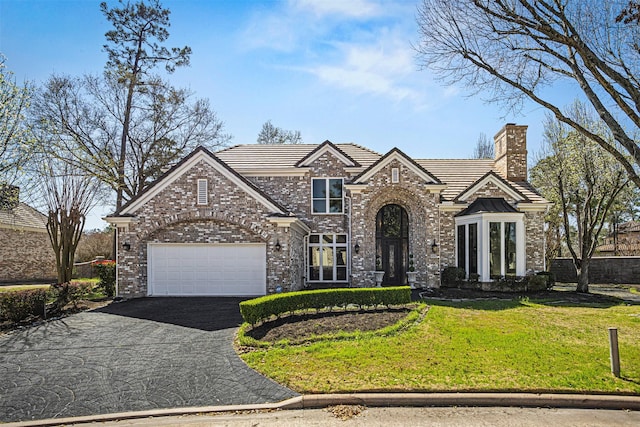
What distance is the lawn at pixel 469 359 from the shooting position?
6.85 metres

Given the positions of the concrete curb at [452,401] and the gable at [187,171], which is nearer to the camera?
the concrete curb at [452,401]

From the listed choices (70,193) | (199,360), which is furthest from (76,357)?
(70,193)

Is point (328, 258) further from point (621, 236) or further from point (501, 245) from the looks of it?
point (621, 236)

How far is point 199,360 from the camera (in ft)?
27.1

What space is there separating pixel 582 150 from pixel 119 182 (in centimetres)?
2381

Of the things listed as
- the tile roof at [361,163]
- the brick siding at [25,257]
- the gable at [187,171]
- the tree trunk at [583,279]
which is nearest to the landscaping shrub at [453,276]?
the tile roof at [361,163]

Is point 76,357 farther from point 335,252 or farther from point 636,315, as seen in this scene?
point 636,315

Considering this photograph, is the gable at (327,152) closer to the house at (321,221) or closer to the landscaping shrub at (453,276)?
the house at (321,221)

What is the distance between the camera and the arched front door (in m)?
19.7

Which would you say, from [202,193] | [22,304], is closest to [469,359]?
[202,193]

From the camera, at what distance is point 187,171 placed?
15984 millimetres

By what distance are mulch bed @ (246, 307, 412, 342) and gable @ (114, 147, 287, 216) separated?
17.5 ft

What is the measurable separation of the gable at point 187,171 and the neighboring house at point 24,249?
12.8 metres

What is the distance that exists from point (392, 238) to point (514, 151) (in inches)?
304
